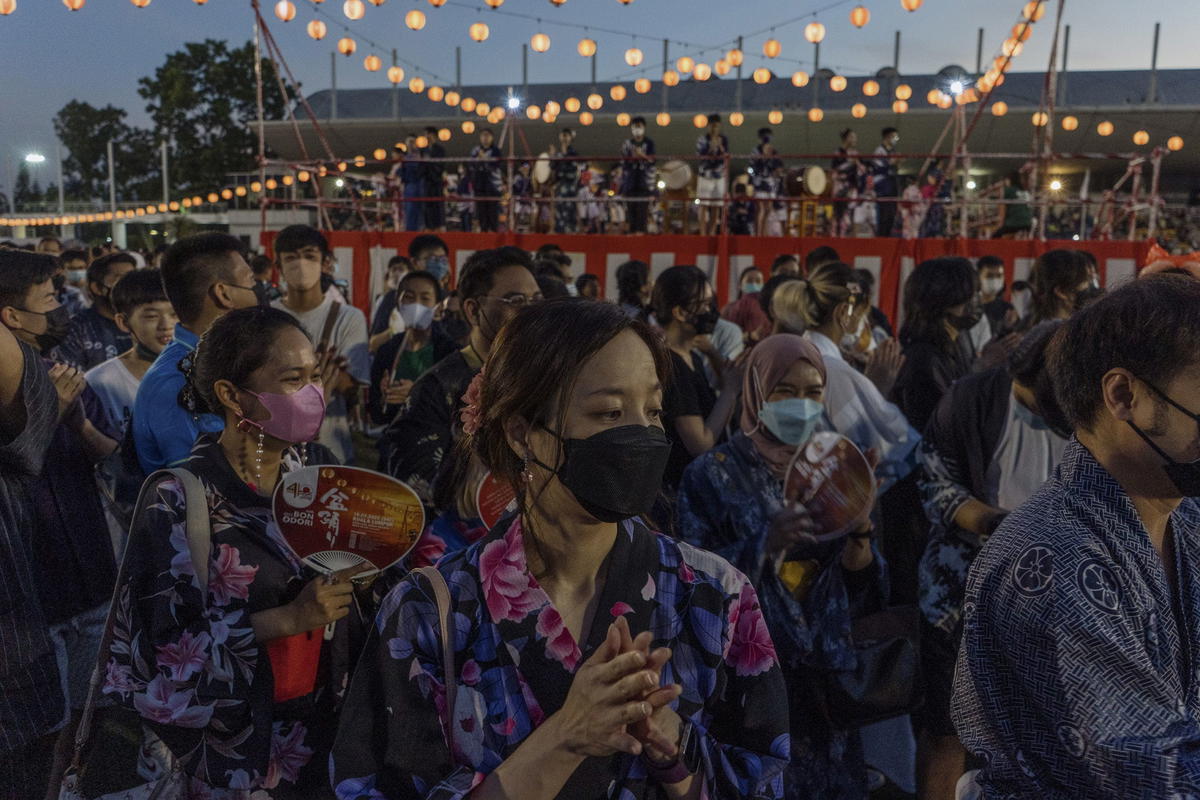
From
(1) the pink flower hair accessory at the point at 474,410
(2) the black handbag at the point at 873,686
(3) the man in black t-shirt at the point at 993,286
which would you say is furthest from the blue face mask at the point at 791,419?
(3) the man in black t-shirt at the point at 993,286

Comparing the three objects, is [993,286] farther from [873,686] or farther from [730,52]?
[730,52]

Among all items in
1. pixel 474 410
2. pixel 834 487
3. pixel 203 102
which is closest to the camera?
pixel 474 410

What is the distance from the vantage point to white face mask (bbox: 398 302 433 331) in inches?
200

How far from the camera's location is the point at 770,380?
271 centimetres

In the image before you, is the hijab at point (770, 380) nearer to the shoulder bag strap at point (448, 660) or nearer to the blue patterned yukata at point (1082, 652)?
the blue patterned yukata at point (1082, 652)

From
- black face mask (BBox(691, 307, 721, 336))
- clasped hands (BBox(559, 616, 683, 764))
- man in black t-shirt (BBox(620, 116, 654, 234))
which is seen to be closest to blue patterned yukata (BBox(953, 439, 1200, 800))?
clasped hands (BBox(559, 616, 683, 764))

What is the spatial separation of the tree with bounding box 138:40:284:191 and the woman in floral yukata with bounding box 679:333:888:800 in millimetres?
40900

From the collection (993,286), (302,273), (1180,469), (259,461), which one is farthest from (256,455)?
(993,286)

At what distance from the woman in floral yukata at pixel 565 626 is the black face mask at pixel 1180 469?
2.17 ft

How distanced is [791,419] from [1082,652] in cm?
136

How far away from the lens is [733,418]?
412 cm

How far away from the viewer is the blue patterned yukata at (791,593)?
2.45 metres

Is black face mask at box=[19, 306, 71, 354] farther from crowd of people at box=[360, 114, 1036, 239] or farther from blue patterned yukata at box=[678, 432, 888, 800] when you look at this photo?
crowd of people at box=[360, 114, 1036, 239]

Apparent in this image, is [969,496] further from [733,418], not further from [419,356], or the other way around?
[419,356]
